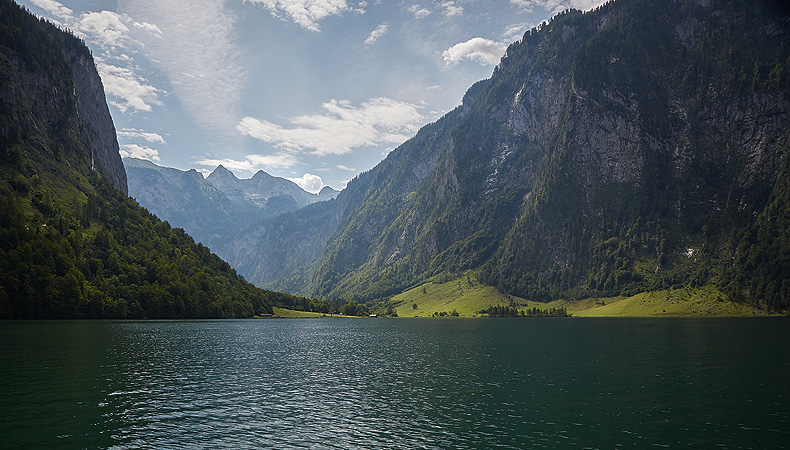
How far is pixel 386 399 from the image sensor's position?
5497cm

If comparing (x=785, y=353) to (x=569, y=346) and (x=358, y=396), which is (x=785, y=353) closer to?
(x=569, y=346)

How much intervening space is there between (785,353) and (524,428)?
81576mm

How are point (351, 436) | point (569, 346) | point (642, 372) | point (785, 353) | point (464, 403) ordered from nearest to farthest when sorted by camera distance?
point (351, 436) < point (464, 403) < point (642, 372) < point (785, 353) < point (569, 346)

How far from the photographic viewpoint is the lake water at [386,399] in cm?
3888

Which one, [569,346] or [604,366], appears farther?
[569,346]

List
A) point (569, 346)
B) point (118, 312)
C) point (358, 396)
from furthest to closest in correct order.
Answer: point (118, 312) → point (569, 346) → point (358, 396)

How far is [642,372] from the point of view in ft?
238

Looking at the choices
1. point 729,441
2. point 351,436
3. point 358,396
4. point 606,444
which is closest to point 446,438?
point 351,436

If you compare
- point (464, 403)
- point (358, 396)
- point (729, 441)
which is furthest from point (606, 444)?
point (358, 396)

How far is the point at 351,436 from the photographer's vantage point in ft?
131

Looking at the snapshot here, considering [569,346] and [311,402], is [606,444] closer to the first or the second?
[311,402]

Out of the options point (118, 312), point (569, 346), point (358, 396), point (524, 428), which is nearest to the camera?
point (524, 428)

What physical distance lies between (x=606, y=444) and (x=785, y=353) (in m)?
80.9

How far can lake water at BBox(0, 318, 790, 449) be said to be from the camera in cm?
3888
